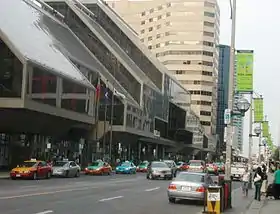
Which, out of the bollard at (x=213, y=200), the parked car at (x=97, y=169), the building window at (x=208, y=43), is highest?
the building window at (x=208, y=43)

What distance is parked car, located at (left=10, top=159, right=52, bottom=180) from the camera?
37594 mm

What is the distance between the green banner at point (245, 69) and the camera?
21828 millimetres

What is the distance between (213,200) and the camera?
17.7 m

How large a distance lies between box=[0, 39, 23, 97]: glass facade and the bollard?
3378 cm

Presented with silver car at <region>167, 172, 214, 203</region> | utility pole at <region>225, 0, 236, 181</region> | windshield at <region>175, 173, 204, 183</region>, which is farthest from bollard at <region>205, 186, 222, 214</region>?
windshield at <region>175, 173, 204, 183</region>

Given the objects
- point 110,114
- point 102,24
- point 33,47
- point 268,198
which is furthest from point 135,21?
point 268,198

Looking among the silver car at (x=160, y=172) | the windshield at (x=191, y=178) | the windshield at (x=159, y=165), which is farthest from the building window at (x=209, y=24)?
the windshield at (x=191, y=178)

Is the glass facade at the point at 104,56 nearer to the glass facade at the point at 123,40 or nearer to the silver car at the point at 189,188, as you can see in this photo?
the glass facade at the point at 123,40

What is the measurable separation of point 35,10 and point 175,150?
257 feet

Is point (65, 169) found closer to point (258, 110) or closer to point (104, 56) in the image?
point (258, 110)

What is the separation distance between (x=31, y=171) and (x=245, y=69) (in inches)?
811

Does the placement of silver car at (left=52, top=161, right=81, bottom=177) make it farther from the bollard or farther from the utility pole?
the bollard

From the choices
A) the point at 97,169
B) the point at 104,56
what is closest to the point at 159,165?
the point at 97,169

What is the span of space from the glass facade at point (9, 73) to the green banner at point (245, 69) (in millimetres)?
30558
